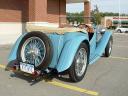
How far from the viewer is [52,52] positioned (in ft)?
18.0

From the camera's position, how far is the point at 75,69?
18.8 feet

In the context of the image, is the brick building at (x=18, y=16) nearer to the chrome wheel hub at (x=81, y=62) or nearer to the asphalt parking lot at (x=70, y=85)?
the asphalt parking lot at (x=70, y=85)

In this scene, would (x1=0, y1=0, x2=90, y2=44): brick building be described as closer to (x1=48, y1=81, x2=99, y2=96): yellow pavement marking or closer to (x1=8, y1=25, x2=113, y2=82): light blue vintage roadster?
(x1=8, y1=25, x2=113, y2=82): light blue vintage roadster

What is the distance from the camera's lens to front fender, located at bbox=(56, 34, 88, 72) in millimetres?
5422

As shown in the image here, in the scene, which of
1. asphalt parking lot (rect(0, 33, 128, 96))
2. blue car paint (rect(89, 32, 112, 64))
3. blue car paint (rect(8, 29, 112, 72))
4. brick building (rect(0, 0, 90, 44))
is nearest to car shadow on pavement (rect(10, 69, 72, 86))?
asphalt parking lot (rect(0, 33, 128, 96))

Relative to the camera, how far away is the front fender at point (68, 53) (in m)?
5.42

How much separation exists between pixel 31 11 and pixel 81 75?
9.93m

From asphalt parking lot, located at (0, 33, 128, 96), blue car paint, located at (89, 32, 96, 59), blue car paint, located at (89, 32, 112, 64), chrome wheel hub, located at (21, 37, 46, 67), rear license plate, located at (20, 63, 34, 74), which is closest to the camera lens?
asphalt parking lot, located at (0, 33, 128, 96)

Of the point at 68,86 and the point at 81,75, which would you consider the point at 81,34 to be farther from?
the point at 68,86

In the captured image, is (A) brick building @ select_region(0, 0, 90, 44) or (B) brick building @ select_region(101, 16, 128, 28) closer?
(A) brick building @ select_region(0, 0, 90, 44)

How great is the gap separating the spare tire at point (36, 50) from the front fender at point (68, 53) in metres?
0.27

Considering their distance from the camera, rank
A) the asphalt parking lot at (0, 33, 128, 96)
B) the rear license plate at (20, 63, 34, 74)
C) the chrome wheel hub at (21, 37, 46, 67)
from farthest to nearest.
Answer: the chrome wheel hub at (21, 37, 46, 67) → the rear license plate at (20, 63, 34, 74) → the asphalt parking lot at (0, 33, 128, 96)

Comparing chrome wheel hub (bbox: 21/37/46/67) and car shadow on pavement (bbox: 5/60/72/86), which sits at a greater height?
chrome wheel hub (bbox: 21/37/46/67)

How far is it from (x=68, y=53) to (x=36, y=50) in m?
0.70
